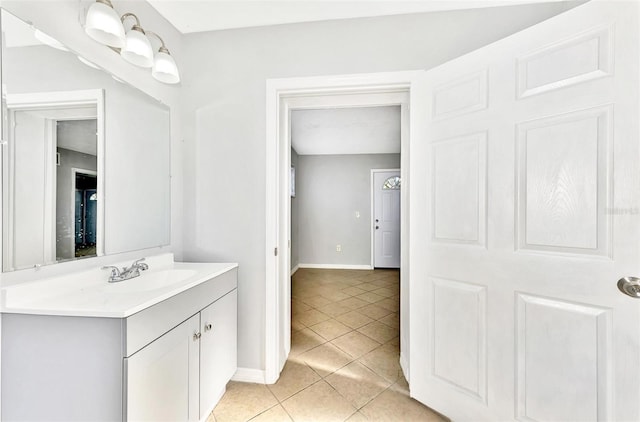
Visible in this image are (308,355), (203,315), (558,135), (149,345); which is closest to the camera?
(149,345)

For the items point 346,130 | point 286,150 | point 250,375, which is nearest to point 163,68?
point 286,150

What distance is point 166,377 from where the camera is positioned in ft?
3.43

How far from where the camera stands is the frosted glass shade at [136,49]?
50.4 inches

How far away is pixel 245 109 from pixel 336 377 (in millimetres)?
1912

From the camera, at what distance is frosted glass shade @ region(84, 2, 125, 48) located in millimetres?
1122

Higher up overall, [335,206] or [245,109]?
[245,109]

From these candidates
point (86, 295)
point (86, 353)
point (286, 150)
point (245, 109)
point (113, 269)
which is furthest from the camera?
point (286, 150)

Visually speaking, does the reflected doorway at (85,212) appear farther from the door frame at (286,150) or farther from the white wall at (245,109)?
the door frame at (286,150)

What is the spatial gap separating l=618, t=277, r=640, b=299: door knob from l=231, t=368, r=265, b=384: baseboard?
184 cm

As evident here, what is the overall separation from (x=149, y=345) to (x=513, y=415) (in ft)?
5.27

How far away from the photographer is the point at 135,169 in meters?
1.44

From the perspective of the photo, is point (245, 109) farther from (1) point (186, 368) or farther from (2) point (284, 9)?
(1) point (186, 368)

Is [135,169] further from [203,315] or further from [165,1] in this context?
[165,1]

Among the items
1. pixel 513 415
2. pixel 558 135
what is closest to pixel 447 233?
pixel 558 135
